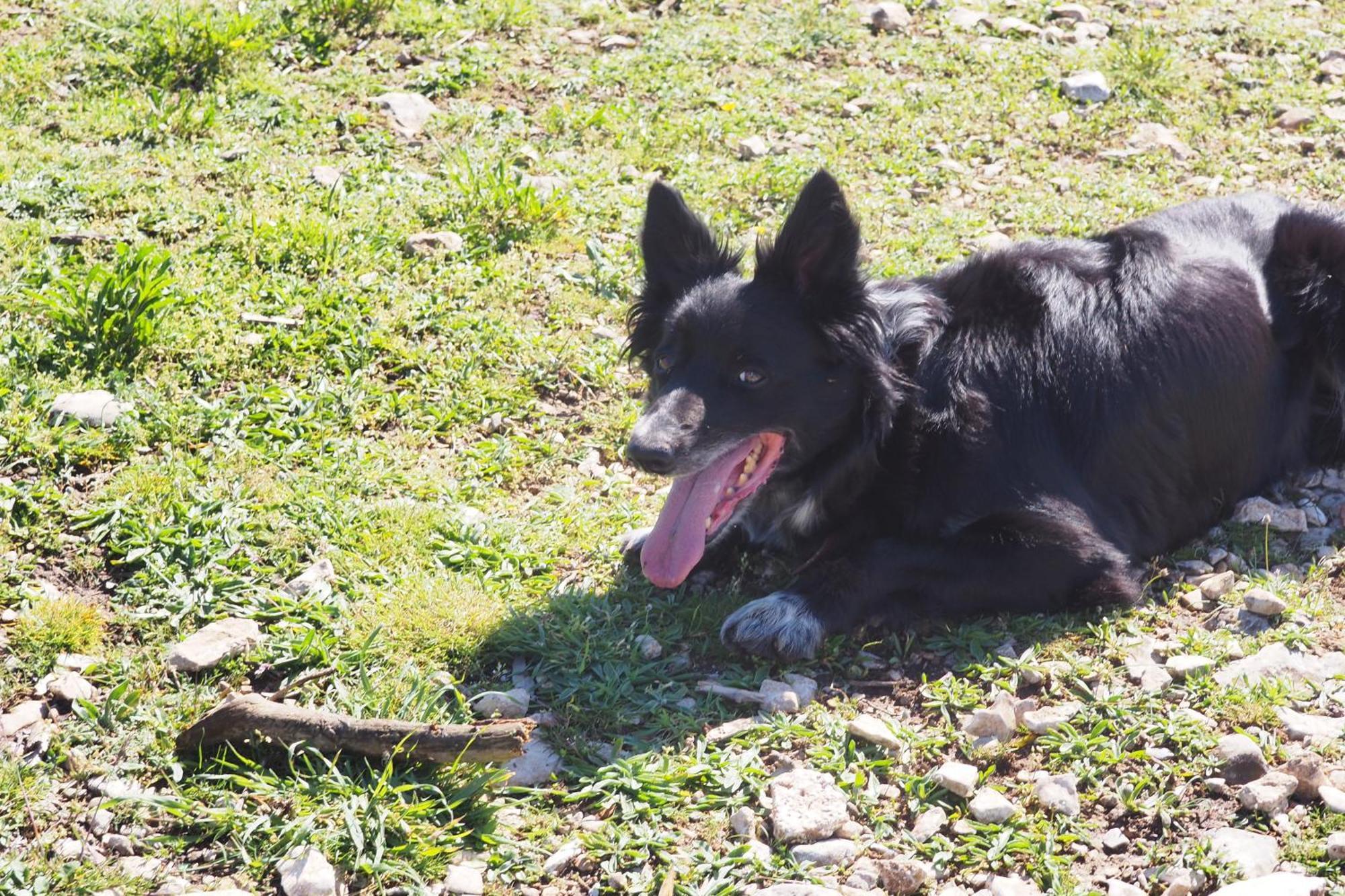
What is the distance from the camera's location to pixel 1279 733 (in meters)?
3.68

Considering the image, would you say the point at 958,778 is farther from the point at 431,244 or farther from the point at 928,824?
the point at 431,244

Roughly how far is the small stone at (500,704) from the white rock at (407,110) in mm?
4249

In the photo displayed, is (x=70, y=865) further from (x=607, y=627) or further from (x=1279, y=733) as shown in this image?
(x=1279, y=733)

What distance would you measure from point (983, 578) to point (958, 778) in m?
0.97

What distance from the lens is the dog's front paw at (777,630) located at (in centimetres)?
419

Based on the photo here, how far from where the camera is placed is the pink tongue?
439cm

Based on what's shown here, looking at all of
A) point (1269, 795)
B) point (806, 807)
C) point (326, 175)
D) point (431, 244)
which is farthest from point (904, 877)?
point (326, 175)

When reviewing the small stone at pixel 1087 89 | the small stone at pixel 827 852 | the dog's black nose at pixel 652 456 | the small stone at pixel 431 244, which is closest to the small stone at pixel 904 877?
the small stone at pixel 827 852

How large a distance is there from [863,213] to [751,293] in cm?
267

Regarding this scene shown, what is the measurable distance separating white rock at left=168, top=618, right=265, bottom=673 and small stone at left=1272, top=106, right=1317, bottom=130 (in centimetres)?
676

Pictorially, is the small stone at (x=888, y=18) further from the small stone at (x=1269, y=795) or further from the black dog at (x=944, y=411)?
the small stone at (x=1269, y=795)

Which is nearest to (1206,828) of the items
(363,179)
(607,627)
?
(607,627)

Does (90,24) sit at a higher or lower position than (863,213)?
higher

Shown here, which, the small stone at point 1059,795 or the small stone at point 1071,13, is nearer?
the small stone at point 1059,795
